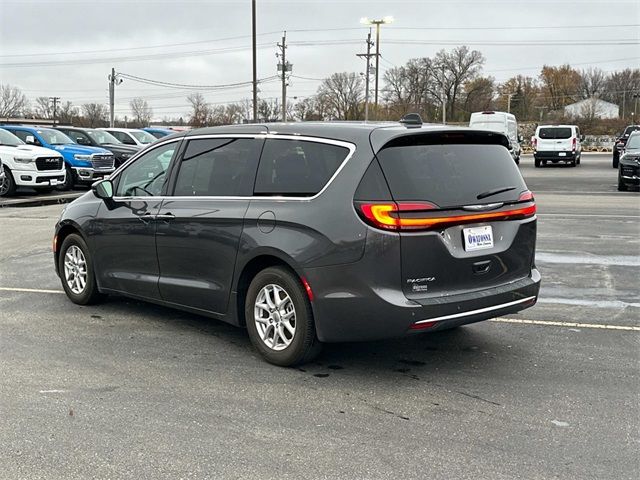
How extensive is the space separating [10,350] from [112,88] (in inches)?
2382

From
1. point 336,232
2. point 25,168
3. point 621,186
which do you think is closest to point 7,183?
point 25,168

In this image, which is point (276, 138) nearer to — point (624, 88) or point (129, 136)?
point (129, 136)

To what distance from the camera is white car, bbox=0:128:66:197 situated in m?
18.2

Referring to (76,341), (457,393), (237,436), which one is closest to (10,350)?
(76,341)

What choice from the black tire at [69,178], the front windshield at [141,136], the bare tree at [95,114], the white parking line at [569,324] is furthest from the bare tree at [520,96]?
the white parking line at [569,324]

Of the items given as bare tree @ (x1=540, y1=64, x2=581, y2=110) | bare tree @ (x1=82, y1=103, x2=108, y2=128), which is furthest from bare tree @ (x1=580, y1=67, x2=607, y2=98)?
bare tree @ (x1=82, y1=103, x2=108, y2=128)

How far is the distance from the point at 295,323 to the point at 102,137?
2191 centimetres

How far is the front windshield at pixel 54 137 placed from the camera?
21.1 metres

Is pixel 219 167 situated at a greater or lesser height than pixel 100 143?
lesser

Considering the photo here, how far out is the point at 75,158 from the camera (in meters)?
20.5

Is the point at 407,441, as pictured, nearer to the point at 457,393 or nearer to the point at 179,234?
the point at 457,393

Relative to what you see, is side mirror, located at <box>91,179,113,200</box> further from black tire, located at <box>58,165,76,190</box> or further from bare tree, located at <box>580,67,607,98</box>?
bare tree, located at <box>580,67,607,98</box>

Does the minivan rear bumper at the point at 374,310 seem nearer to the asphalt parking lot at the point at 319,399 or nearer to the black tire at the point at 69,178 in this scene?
the asphalt parking lot at the point at 319,399

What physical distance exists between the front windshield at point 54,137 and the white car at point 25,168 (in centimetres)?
223
